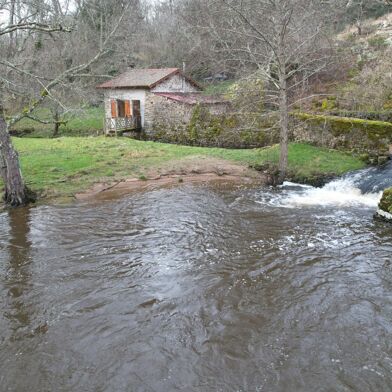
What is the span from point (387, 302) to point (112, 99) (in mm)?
24715

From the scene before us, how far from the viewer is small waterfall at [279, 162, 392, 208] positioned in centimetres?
1273

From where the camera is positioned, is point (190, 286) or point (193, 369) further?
point (190, 286)

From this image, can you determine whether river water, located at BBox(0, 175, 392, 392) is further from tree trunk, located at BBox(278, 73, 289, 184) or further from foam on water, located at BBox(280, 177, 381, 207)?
tree trunk, located at BBox(278, 73, 289, 184)

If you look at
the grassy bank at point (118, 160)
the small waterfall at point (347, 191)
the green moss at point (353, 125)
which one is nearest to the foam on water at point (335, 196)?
the small waterfall at point (347, 191)

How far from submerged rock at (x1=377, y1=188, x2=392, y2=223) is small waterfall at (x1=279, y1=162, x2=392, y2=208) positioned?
1347 millimetres

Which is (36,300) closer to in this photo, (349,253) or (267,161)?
(349,253)

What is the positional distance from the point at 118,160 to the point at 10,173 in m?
6.53

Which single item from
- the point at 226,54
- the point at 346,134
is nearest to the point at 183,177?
the point at 346,134

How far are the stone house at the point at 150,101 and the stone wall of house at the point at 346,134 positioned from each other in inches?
263

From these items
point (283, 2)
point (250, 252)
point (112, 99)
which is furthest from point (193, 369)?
point (112, 99)

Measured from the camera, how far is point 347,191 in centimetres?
1377

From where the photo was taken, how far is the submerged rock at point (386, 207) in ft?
35.0

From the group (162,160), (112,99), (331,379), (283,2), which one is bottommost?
(331,379)

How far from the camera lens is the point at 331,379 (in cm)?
514
